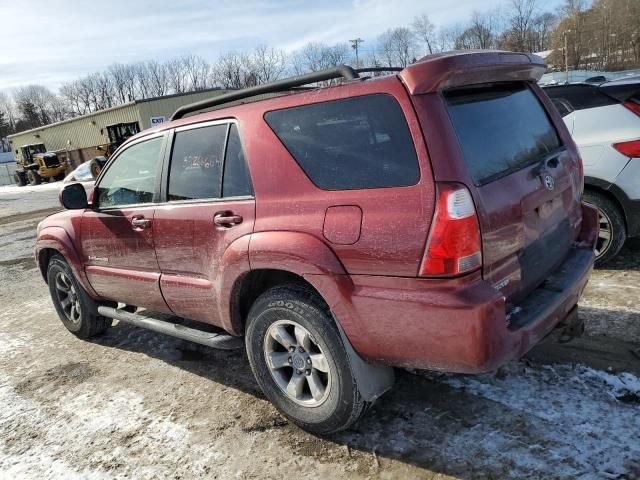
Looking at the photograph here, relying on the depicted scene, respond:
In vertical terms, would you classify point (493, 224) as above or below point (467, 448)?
above

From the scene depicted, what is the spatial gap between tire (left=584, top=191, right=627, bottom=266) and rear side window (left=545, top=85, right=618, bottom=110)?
842 millimetres

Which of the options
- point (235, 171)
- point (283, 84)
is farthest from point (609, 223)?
point (235, 171)

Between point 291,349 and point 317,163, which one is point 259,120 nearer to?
point 317,163

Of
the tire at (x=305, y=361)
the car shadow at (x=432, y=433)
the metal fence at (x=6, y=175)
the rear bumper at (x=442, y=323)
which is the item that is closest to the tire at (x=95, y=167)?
the metal fence at (x=6, y=175)

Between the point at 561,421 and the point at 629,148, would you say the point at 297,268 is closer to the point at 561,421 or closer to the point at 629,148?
the point at 561,421

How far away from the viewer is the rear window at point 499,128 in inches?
96.9

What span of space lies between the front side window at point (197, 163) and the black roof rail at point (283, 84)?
0.76 ft

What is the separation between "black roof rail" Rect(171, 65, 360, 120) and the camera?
2.76 meters

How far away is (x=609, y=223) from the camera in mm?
4637

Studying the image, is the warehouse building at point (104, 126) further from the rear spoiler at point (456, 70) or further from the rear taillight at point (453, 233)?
the rear taillight at point (453, 233)

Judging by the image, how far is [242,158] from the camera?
10.2 feet

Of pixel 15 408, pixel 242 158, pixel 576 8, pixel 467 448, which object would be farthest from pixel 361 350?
pixel 576 8

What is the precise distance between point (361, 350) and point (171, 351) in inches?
95.2

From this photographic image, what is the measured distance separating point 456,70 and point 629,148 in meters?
2.95
